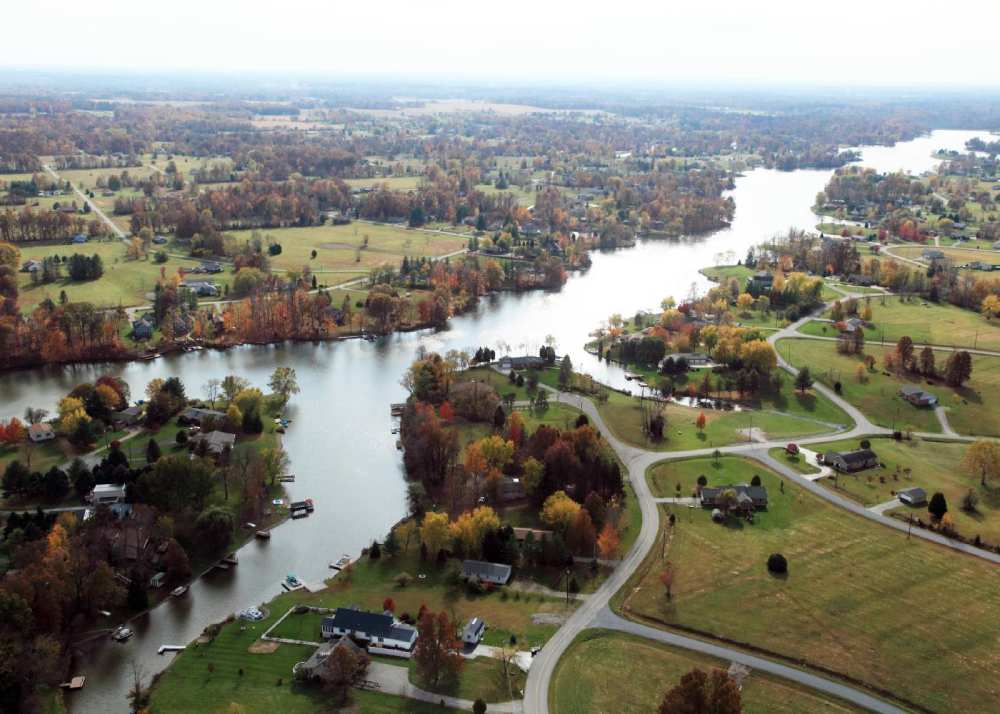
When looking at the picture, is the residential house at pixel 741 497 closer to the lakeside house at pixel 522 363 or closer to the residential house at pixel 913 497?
the residential house at pixel 913 497

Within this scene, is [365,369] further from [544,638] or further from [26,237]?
[26,237]

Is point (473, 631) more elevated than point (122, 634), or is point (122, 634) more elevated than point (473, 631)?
point (473, 631)

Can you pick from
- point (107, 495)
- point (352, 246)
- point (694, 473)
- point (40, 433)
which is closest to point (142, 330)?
point (40, 433)

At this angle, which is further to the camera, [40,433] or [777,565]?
[40,433]

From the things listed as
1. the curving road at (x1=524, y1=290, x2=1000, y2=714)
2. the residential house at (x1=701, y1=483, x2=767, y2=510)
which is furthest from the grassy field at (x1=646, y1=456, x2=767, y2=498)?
the residential house at (x1=701, y1=483, x2=767, y2=510)

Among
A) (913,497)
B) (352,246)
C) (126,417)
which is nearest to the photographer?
(913,497)

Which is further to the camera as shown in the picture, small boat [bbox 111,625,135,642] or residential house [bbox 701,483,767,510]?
residential house [bbox 701,483,767,510]

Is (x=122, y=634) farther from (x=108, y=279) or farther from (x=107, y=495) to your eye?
(x=108, y=279)

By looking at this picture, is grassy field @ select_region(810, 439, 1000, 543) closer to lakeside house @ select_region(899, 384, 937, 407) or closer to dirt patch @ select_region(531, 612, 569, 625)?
lakeside house @ select_region(899, 384, 937, 407)
